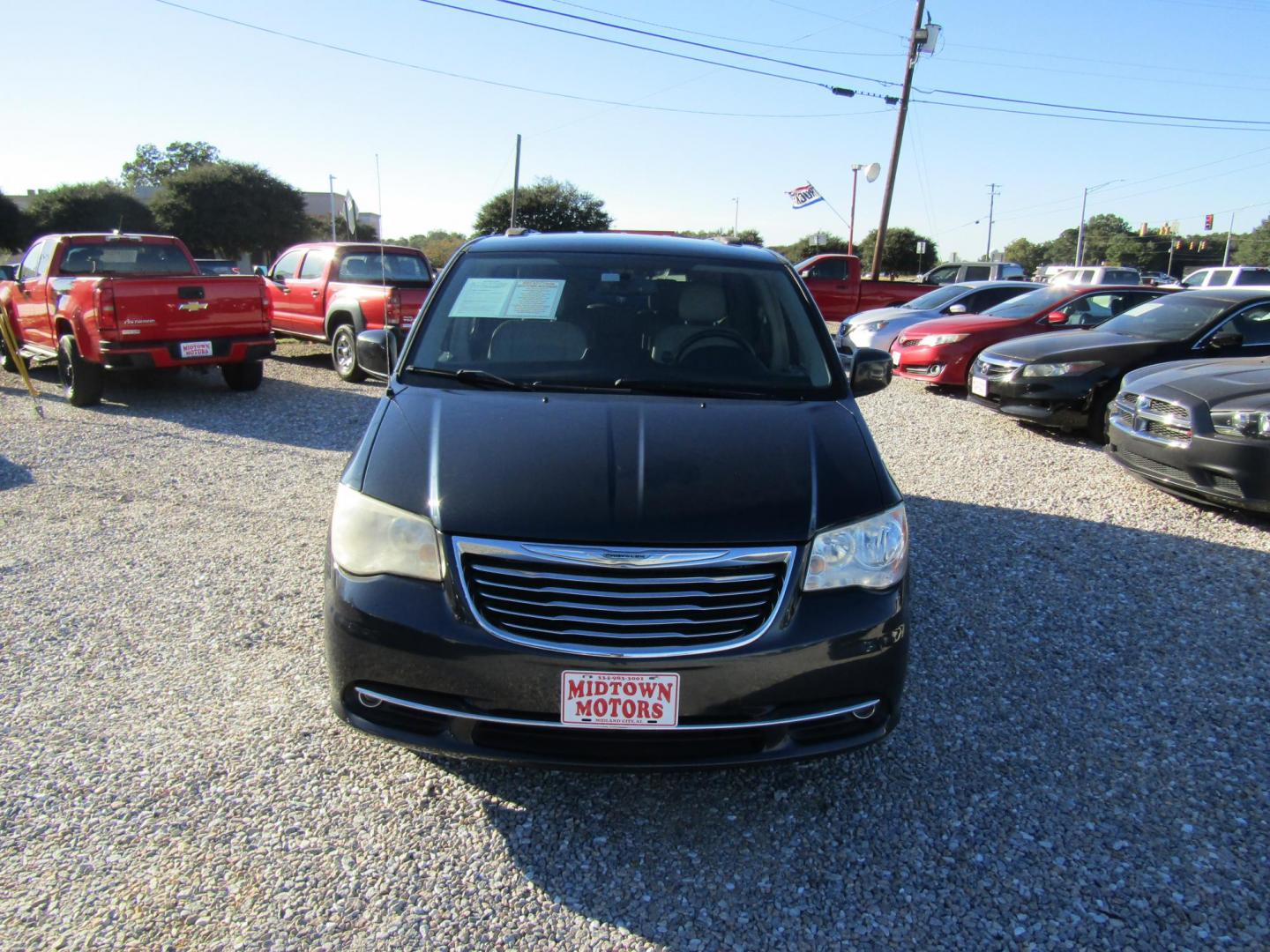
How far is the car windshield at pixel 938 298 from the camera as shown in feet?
47.0

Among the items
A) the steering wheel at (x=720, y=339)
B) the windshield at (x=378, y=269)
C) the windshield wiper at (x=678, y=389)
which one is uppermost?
the windshield at (x=378, y=269)

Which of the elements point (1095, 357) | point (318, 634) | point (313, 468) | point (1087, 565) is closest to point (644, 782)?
point (318, 634)

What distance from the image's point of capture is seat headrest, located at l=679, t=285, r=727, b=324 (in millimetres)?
3686

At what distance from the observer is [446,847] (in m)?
2.55

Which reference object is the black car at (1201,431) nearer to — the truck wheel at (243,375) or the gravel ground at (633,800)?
the gravel ground at (633,800)

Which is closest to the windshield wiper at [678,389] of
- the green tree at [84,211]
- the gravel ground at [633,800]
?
the gravel ground at [633,800]

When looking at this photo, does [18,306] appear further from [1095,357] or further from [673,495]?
[1095,357]

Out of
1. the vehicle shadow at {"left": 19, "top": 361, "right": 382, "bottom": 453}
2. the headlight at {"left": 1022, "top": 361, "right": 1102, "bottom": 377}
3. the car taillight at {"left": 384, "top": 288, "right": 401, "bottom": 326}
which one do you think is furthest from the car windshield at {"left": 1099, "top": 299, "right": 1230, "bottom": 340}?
the car taillight at {"left": 384, "top": 288, "right": 401, "bottom": 326}

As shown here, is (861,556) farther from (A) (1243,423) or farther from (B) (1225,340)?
(B) (1225,340)

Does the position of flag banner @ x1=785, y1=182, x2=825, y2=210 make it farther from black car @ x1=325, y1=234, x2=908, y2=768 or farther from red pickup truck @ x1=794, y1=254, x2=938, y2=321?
black car @ x1=325, y1=234, x2=908, y2=768

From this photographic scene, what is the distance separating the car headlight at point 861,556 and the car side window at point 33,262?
11.1 metres

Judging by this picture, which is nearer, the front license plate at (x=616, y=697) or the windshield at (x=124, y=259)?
the front license plate at (x=616, y=697)

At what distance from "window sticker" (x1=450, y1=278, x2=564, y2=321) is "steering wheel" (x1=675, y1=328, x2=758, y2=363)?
56cm

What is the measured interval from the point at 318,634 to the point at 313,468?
3.30 meters
